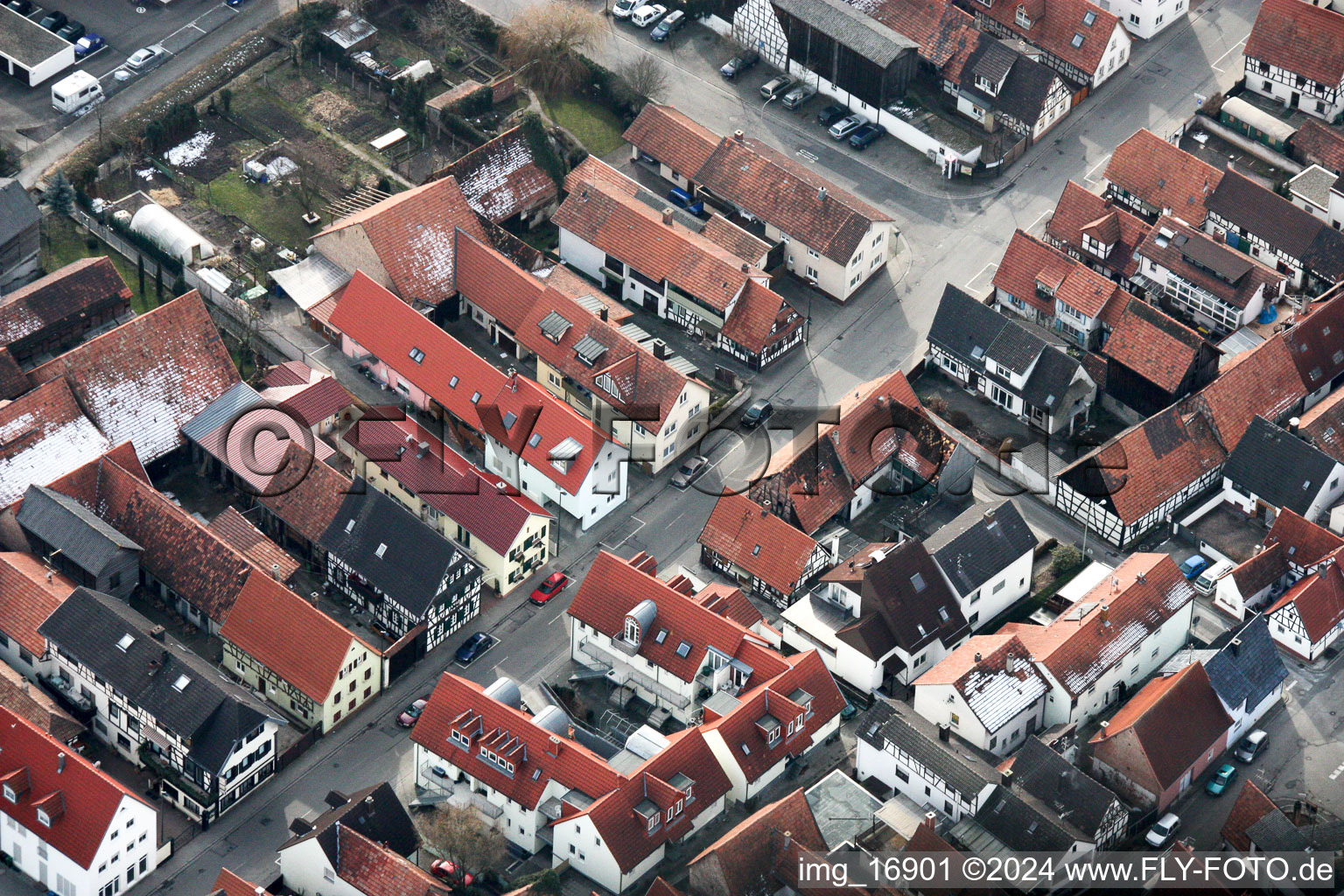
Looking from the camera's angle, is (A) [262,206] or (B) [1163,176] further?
(A) [262,206]

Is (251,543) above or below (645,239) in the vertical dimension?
below

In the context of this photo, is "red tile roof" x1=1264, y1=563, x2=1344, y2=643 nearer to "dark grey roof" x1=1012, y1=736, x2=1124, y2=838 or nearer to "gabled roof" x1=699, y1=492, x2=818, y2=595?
"dark grey roof" x1=1012, y1=736, x2=1124, y2=838

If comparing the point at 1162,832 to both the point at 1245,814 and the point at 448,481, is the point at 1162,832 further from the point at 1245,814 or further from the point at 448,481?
the point at 448,481

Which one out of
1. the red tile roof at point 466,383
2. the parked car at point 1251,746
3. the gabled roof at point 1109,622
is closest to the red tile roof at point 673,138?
the red tile roof at point 466,383

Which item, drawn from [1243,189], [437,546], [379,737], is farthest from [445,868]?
[1243,189]

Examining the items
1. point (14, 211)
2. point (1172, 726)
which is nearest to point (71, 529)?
point (14, 211)

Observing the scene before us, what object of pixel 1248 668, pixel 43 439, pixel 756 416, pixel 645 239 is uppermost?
pixel 1248 668

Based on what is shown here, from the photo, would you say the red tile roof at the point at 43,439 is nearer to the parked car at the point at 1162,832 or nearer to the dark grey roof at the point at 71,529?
the dark grey roof at the point at 71,529

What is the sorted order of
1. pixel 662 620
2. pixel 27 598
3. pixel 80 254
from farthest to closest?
1. pixel 80 254
2. pixel 27 598
3. pixel 662 620
